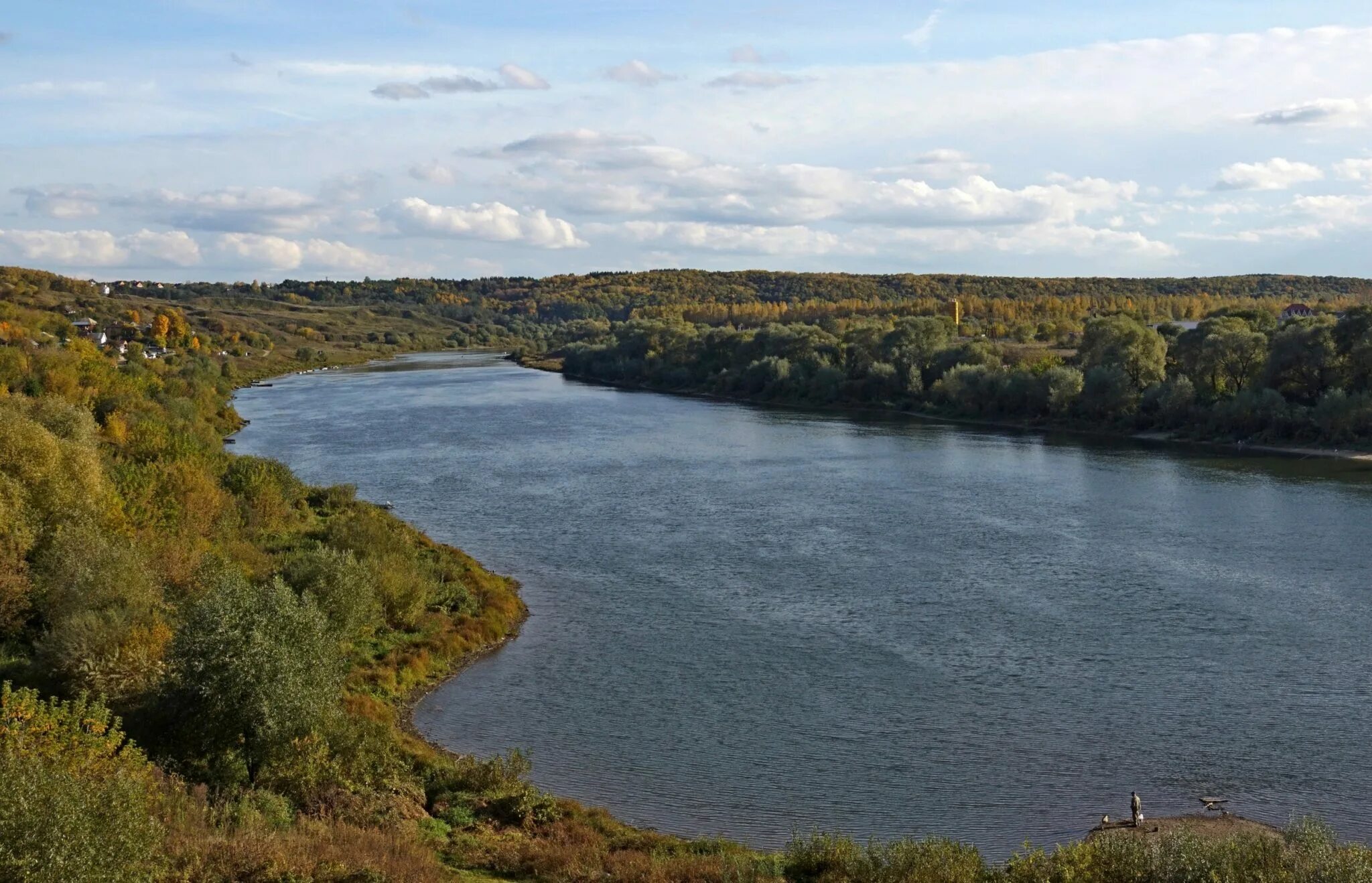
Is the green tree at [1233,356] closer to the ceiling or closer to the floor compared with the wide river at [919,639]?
closer to the ceiling

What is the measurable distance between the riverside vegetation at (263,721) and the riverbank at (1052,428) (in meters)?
40.3

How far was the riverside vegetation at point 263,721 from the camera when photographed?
465 inches

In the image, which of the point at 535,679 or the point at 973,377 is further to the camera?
the point at 973,377

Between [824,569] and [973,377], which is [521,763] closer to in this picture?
[824,569]

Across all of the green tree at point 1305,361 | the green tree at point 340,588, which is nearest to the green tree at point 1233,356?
the green tree at point 1305,361

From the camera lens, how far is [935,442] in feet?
199

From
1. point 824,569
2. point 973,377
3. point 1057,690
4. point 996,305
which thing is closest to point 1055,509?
point 824,569

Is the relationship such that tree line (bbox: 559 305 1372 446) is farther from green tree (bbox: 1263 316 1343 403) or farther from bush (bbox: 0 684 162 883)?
bush (bbox: 0 684 162 883)

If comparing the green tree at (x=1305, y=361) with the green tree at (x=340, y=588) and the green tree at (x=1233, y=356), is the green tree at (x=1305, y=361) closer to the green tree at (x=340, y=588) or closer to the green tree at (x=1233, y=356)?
the green tree at (x=1233, y=356)

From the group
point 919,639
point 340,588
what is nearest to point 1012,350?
point 919,639

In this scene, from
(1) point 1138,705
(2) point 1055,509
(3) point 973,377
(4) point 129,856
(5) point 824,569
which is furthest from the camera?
(3) point 973,377

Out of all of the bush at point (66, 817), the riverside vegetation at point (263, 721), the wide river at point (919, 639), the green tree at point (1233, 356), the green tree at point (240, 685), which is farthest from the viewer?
the green tree at point (1233, 356)

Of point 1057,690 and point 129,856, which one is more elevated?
point 129,856

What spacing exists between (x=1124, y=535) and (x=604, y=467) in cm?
2330
